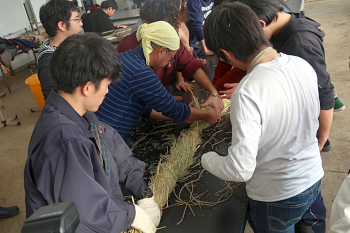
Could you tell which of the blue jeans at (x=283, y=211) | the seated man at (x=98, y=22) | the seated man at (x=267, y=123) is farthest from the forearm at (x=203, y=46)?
the seated man at (x=98, y=22)

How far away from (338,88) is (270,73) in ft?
11.8

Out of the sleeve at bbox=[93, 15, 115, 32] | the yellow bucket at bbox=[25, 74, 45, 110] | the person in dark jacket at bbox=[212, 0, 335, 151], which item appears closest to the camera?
the person in dark jacket at bbox=[212, 0, 335, 151]

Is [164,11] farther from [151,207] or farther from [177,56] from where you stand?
[151,207]

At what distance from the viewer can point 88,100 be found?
3.45ft

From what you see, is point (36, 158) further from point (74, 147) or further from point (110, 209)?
point (110, 209)

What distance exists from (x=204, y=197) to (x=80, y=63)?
0.75m

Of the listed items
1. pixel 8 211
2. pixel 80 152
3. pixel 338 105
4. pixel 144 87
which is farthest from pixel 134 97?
pixel 338 105

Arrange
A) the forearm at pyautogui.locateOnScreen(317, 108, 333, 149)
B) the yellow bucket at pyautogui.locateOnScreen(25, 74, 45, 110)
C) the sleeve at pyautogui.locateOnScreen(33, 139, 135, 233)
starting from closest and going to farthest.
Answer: the sleeve at pyautogui.locateOnScreen(33, 139, 135, 233), the forearm at pyautogui.locateOnScreen(317, 108, 333, 149), the yellow bucket at pyautogui.locateOnScreen(25, 74, 45, 110)

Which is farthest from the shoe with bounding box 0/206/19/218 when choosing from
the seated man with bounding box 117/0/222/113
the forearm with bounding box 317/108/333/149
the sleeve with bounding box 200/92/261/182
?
the forearm with bounding box 317/108/333/149

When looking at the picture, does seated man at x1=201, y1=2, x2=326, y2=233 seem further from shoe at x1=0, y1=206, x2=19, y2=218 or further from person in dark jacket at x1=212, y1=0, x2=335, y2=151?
shoe at x1=0, y1=206, x2=19, y2=218

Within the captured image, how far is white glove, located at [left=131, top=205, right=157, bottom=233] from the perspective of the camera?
1093mm

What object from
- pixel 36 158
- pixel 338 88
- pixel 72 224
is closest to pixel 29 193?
pixel 36 158

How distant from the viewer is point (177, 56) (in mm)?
2273

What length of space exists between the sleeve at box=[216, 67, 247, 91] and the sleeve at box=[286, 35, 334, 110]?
1.89ft
